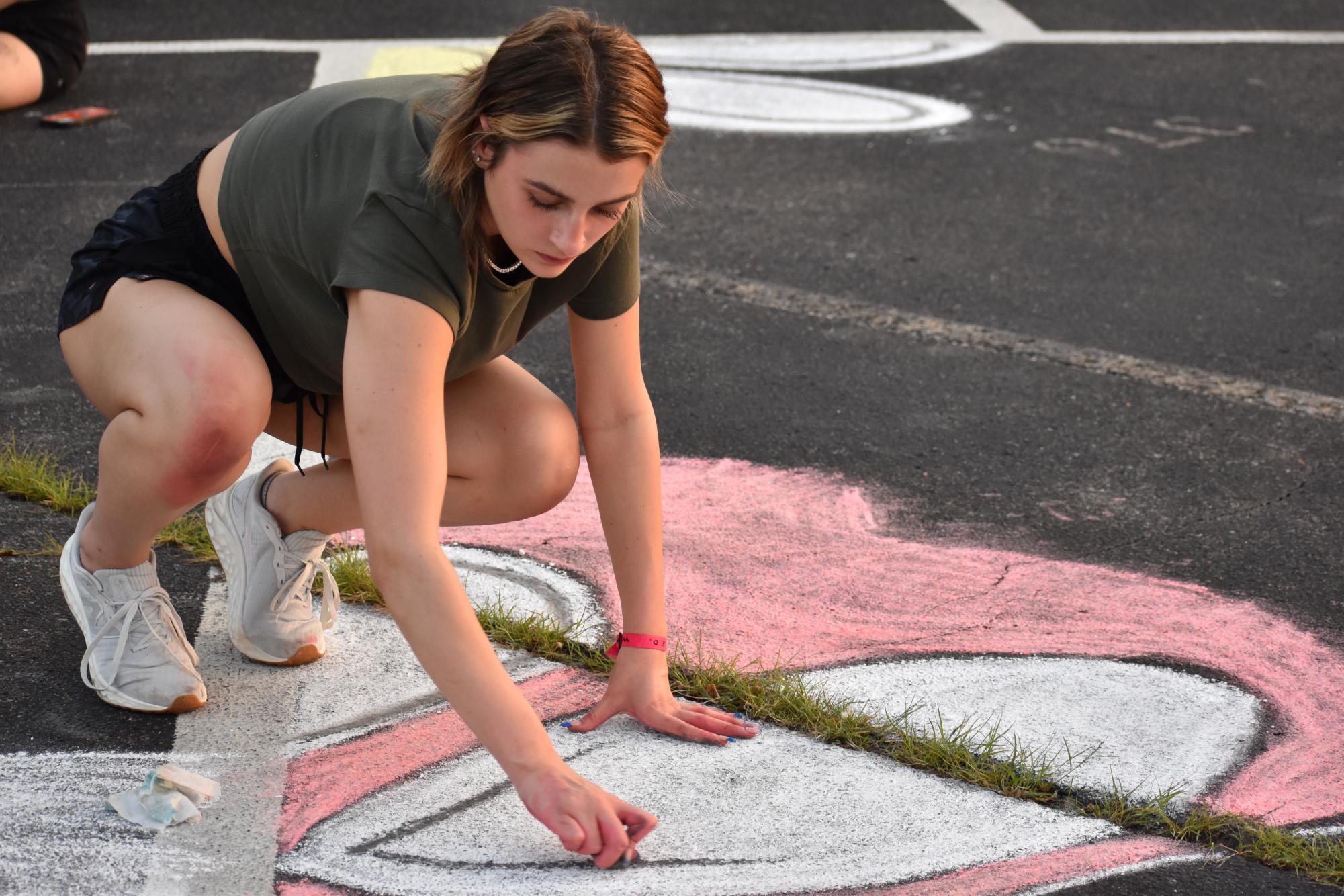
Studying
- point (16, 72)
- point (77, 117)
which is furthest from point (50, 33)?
point (77, 117)

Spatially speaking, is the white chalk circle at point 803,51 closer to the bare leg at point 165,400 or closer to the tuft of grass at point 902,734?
the tuft of grass at point 902,734

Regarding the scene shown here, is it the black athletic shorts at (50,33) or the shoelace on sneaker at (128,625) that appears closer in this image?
the shoelace on sneaker at (128,625)

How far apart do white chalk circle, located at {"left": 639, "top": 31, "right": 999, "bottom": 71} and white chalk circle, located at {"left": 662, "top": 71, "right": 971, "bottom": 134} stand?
208 millimetres

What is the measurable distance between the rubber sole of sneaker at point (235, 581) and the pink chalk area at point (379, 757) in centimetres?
26

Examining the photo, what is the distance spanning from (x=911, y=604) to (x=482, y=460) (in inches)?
37.0

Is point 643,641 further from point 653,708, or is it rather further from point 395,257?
point 395,257

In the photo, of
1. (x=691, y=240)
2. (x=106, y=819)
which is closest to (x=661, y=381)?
(x=691, y=240)

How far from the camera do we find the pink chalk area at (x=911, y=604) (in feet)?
8.27

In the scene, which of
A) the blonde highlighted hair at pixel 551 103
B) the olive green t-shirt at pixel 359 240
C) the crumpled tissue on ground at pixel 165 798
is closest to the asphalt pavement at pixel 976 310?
the crumpled tissue on ground at pixel 165 798

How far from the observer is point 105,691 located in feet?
7.66

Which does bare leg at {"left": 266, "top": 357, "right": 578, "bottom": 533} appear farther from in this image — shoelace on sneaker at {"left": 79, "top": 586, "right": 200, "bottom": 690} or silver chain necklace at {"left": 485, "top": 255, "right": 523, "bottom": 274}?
silver chain necklace at {"left": 485, "top": 255, "right": 523, "bottom": 274}

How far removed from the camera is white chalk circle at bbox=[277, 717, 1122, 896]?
201 centimetres

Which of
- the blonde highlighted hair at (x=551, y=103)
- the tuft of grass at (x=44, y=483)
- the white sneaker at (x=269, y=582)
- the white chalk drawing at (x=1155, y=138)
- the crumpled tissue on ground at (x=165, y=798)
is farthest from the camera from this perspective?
the white chalk drawing at (x=1155, y=138)

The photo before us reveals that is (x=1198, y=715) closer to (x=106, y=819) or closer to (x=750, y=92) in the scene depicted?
(x=106, y=819)
